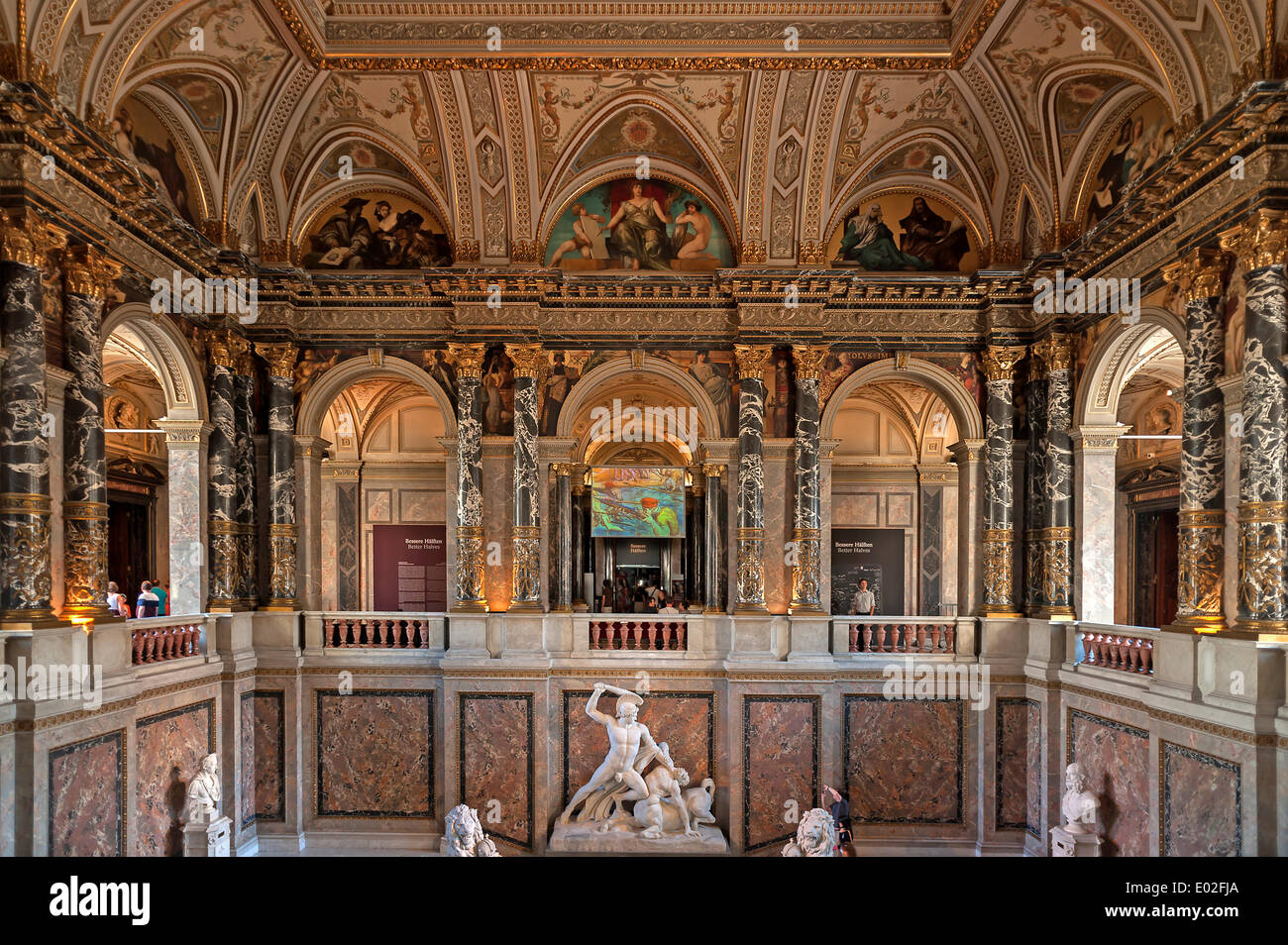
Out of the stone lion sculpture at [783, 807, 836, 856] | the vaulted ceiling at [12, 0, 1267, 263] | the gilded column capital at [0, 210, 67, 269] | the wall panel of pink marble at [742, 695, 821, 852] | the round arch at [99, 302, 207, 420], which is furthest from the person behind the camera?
the wall panel of pink marble at [742, 695, 821, 852]

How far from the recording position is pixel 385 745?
12742mm

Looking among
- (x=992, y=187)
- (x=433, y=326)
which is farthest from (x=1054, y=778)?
(x=433, y=326)

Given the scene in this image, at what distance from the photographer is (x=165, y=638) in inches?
421

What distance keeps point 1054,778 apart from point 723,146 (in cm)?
1063

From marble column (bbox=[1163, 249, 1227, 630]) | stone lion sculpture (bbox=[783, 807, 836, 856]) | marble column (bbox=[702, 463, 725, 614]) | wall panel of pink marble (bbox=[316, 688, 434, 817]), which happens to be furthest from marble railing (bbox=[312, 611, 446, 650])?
marble column (bbox=[1163, 249, 1227, 630])

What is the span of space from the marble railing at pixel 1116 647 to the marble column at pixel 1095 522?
0.63 metres

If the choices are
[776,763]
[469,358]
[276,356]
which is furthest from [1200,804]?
[276,356]

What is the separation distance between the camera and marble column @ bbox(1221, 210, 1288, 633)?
7.98 metres

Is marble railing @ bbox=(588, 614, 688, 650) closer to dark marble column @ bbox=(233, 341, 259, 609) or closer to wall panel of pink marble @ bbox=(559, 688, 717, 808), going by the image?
wall panel of pink marble @ bbox=(559, 688, 717, 808)

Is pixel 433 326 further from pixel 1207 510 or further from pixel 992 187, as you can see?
pixel 1207 510

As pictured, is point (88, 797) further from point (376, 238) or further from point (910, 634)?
point (910, 634)

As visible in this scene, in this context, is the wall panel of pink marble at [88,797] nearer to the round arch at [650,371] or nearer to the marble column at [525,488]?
the marble column at [525,488]

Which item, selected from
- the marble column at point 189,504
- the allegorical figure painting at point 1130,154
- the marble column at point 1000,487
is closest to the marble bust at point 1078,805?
the marble column at point 1000,487

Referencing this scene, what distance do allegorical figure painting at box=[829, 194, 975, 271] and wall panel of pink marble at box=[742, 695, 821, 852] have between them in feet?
23.7
